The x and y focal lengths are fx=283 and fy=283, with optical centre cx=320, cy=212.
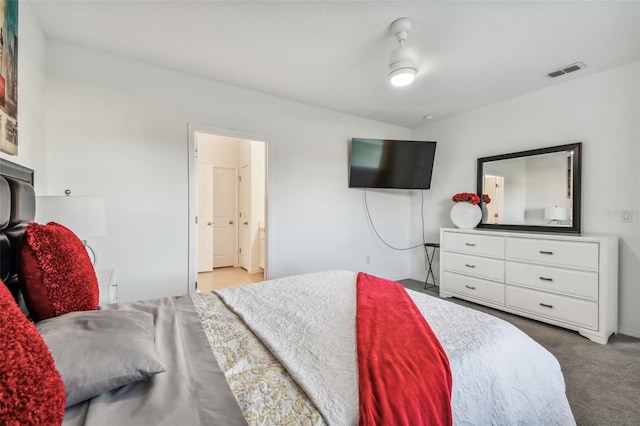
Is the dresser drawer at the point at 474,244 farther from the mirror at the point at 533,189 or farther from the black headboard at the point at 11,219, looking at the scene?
the black headboard at the point at 11,219

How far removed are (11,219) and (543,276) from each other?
396 centimetres

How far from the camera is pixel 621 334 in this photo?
2.67 m

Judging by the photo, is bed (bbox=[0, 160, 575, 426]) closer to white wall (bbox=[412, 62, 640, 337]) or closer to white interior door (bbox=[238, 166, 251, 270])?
white wall (bbox=[412, 62, 640, 337])

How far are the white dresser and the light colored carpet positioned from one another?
0.36 feet

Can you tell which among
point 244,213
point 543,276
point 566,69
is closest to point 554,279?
point 543,276

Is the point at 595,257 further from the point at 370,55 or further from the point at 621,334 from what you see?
the point at 370,55

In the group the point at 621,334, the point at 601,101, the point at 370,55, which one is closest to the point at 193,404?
the point at 370,55

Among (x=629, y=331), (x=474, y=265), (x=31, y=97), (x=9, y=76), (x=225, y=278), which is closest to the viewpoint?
(x=9, y=76)

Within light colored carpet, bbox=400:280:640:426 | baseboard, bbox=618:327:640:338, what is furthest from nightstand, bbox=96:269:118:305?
baseboard, bbox=618:327:640:338

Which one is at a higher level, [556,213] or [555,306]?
[556,213]

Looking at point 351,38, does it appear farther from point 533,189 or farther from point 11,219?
point 533,189

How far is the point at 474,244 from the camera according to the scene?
3.40 meters

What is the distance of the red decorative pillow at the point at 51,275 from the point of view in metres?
1.07

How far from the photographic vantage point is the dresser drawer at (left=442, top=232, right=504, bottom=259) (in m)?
3.19
